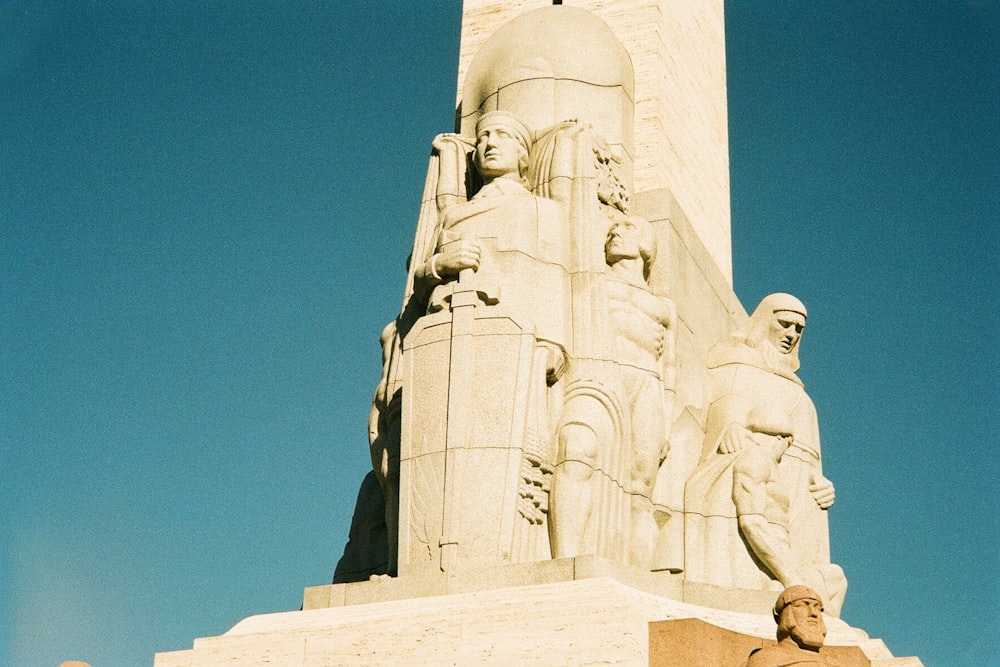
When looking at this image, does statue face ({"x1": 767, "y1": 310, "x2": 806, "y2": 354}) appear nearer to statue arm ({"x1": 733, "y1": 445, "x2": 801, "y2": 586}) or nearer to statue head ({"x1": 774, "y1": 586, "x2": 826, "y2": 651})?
statue arm ({"x1": 733, "y1": 445, "x2": 801, "y2": 586})

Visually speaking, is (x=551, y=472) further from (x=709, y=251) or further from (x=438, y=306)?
(x=709, y=251)

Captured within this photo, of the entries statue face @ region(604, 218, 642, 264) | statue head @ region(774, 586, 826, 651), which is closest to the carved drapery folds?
statue face @ region(604, 218, 642, 264)

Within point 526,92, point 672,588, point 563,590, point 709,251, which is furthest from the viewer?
point 709,251

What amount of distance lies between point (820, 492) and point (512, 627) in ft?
16.1

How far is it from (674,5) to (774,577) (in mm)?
6855

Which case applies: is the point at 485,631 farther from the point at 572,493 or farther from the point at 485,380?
the point at 485,380

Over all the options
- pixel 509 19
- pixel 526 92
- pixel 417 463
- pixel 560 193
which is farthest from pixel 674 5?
pixel 417 463

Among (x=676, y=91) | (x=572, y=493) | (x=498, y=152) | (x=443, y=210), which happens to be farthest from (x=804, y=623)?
(x=676, y=91)

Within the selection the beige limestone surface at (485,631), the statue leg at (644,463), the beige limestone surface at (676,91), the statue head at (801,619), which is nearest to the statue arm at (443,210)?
the statue leg at (644,463)

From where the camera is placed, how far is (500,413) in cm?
1404

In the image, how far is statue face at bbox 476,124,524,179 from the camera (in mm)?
15938

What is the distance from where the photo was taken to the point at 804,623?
10.9m

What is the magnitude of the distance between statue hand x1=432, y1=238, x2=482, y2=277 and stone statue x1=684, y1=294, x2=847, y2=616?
2.77 metres

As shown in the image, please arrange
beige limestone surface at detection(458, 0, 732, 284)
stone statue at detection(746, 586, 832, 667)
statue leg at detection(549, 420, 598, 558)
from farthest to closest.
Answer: beige limestone surface at detection(458, 0, 732, 284)
statue leg at detection(549, 420, 598, 558)
stone statue at detection(746, 586, 832, 667)
